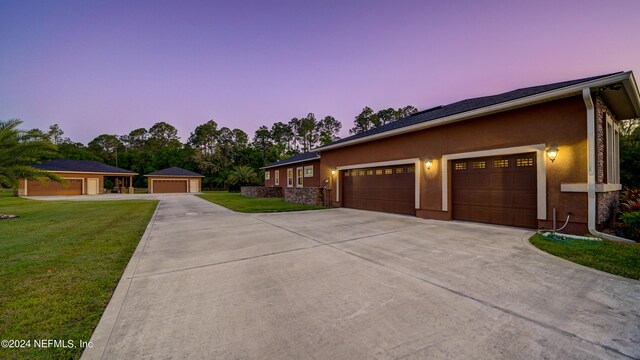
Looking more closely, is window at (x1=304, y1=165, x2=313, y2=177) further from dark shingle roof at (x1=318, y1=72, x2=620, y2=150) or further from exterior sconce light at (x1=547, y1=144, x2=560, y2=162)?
exterior sconce light at (x1=547, y1=144, x2=560, y2=162)

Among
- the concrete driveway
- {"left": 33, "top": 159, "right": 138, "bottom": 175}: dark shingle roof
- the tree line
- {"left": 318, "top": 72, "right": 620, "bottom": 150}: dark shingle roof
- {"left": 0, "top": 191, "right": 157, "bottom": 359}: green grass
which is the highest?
the tree line

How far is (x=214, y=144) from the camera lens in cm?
5159

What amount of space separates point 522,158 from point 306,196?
Result: 35.5ft

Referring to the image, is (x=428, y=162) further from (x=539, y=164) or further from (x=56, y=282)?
(x=56, y=282)

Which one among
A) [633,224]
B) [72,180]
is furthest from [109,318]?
[72,180]

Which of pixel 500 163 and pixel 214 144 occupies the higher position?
pixel 214 144

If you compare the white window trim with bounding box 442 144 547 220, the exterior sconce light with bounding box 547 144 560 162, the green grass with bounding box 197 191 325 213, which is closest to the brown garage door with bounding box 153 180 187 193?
the green grass with bounding box 197 191 325 213

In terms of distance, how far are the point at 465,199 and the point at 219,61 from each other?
1728cm

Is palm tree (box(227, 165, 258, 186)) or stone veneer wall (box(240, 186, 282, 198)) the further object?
palm tree (box(227, 165, 258, 186))

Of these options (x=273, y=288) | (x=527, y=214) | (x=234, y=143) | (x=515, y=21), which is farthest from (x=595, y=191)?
(x=234, y=143)

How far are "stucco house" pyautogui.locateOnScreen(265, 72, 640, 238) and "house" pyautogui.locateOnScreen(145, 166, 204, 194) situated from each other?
3352 cm

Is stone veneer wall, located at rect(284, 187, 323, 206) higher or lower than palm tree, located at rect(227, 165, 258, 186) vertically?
lower

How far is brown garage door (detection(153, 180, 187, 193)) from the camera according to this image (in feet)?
110

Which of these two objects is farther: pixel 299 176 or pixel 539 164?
pixel 299 176
